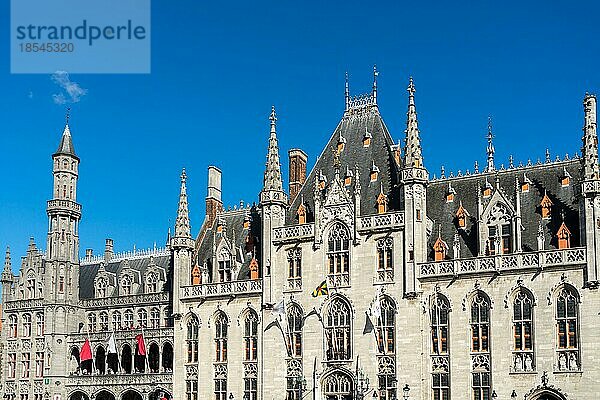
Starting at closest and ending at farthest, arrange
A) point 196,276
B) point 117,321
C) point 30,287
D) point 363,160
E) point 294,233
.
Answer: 1. point 294,233
2. point 363,160
3. point 196,276
4. point 117,321
5. point 30,287

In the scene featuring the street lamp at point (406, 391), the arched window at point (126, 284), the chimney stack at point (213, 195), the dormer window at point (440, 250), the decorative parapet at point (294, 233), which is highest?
the chimney stack at point (213, 195)

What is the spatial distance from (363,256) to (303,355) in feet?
29.3

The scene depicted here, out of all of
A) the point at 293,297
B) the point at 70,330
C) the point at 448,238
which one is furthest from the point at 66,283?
the point at 448,238

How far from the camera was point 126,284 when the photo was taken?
81312mm

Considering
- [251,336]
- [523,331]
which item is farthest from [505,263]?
[251,336]

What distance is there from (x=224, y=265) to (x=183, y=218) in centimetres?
593

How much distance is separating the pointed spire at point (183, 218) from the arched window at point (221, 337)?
8117 mm

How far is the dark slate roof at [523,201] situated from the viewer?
2384 inches

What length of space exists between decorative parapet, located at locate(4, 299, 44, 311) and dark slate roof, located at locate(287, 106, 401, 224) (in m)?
25.4

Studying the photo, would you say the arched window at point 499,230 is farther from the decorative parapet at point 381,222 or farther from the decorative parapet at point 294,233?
the decorative parapet at point 294,233

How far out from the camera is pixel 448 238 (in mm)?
64438

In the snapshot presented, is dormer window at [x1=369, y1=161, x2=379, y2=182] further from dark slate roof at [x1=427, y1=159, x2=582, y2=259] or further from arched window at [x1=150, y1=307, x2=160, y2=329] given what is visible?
arched window at [x1=150, y1=307, x2=160, y2=329]

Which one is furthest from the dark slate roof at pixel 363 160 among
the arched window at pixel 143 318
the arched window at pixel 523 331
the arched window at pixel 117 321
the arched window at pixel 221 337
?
the arched window at pixel 117 321

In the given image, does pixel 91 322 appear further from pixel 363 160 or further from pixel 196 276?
pixel 363 160
